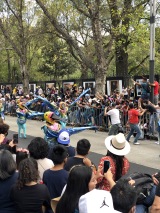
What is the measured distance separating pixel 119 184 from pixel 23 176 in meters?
1.27

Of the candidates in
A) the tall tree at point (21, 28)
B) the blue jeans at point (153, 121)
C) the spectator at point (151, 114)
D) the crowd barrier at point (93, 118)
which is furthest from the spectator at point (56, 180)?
the tall tree at point (21, 28)

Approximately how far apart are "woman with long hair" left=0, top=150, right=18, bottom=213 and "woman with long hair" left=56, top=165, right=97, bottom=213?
0.86 meters

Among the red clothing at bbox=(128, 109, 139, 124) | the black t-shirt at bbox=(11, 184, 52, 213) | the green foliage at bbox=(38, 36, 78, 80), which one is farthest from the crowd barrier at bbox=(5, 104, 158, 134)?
the green foliage at bbox=(38, 36, 78, 80)

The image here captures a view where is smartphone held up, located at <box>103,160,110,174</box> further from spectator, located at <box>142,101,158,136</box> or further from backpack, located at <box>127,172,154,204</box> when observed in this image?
spectator, located at <box>142,101,158,136</box>

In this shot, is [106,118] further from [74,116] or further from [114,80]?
[114,80]

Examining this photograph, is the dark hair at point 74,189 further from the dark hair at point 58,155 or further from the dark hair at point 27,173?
the dark hair at point 58,155

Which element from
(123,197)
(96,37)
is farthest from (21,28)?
(123,197)

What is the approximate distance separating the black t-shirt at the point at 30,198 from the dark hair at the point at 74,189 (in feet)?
1.62

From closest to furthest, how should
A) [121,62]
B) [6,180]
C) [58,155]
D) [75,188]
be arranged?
[75,188]
[6,180]
[58,155]
[121,62]

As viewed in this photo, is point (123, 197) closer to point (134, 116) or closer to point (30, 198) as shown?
point (30, 198)

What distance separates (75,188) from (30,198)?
68 cm

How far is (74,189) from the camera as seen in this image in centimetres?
357

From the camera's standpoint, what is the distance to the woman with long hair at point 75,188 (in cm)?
352

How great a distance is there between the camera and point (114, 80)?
21703 millimetres
